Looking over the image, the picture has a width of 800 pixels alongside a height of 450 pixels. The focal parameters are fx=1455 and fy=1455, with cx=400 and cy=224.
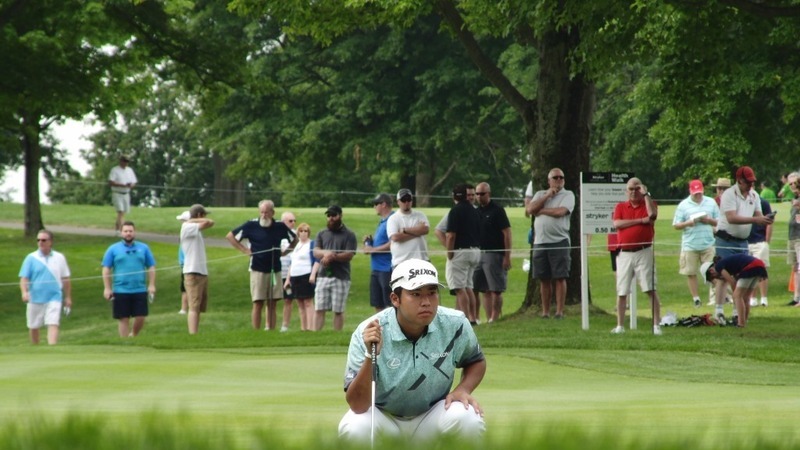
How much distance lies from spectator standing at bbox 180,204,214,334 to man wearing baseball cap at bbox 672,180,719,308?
23.8 ft

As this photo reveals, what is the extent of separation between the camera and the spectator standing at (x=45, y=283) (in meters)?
21.6

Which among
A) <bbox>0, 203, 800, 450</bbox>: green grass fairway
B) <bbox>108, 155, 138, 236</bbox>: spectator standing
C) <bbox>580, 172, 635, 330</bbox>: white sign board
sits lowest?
<bbox>0, 203, 800, 450</bbox>: green grass fairway

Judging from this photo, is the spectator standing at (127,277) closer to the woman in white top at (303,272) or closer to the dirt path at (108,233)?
the woman in white top at (303,272)

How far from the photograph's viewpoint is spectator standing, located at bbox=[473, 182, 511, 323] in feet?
68.1

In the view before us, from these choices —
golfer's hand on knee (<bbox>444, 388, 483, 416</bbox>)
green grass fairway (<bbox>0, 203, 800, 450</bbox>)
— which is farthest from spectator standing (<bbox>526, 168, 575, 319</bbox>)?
golfer's hand on knee (<bbox>444, 388, 483, 416</bbox>)

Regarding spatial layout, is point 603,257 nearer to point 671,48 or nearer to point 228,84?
point 228,84

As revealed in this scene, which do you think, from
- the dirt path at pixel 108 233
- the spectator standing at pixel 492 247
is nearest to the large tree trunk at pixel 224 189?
the dirt path at pixel 108 233

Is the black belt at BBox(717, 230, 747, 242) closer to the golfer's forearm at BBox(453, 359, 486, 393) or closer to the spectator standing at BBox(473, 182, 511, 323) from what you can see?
the spectator standing at BBox(473, 182, 511, 323)

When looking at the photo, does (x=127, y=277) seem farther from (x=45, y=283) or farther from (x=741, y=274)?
(x=741, y=274)

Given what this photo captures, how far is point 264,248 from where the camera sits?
21500mm

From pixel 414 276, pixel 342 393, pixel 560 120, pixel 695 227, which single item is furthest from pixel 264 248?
pixel 414 276

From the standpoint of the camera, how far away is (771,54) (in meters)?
30.9

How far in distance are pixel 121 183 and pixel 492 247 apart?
1777 centimetres

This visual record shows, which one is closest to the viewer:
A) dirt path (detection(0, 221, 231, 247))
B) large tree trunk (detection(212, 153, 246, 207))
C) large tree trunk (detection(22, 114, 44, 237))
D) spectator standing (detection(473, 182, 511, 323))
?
spectator standing (detection(473, 182, 511, 323))
